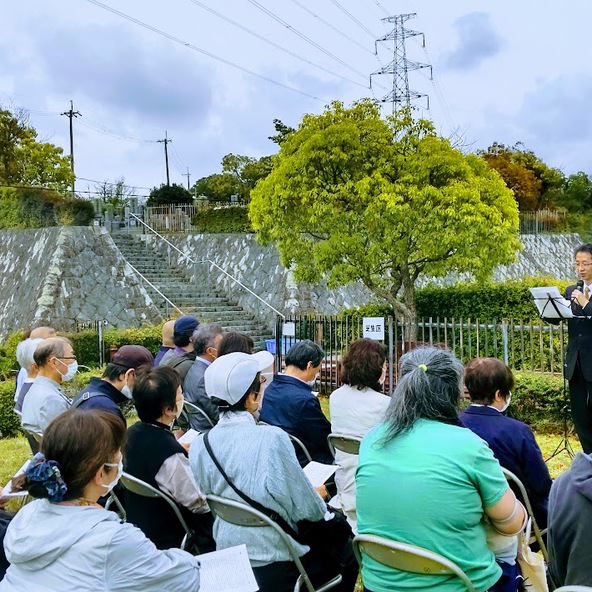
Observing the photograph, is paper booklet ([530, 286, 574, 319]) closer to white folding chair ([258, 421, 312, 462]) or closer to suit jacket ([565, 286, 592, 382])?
suit jacket ([565, 286, 592, 382])

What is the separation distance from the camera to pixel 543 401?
6.89 meters

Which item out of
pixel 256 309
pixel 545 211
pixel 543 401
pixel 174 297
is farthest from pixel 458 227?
pixel 545 211

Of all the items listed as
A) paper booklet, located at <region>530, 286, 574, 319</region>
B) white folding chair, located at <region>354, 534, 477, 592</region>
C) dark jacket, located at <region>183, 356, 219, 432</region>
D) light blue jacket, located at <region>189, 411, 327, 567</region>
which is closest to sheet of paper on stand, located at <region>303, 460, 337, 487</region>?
light blue jacket, located at <region>189, 411, 327, 567</region>

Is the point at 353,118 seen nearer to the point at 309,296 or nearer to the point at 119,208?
the point at 309,296

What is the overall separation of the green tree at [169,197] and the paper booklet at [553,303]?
18.1 m

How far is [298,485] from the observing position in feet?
8.05

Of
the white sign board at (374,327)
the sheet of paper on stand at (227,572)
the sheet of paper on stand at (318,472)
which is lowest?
the sheet of paper on stand at (227,572)

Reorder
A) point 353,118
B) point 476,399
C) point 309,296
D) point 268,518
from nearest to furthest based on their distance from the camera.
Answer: point 268,518 → point 476,399 → point 353,118 → point 309,296

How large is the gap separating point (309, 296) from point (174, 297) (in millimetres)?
3557

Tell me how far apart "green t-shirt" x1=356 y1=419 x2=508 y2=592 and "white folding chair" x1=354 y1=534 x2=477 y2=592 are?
47 millimetres

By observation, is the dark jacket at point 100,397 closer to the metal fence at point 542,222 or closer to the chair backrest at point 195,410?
the chair backrest at point 195,410

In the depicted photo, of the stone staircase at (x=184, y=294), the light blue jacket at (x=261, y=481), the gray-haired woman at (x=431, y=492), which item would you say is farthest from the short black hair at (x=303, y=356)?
the stone staircase at (x=184, y=294)

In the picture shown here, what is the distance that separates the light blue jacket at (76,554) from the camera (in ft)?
5.31

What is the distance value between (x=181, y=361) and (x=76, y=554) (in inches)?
136
